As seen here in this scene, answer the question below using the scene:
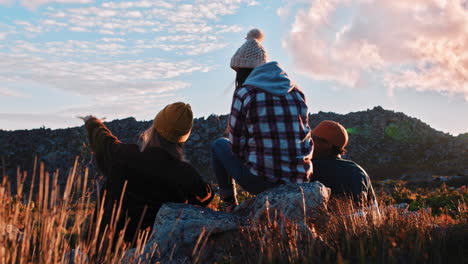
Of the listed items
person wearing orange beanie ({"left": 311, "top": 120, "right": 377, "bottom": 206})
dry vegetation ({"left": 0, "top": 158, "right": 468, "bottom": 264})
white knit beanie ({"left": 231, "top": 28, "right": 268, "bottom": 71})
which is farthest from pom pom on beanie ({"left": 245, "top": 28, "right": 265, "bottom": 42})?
dry vegetation ({"left": 0, "top": 158, "right": 468, "bottom": 264})

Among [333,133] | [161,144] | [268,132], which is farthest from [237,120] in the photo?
[333,133]

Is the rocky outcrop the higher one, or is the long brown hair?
the long brown hair

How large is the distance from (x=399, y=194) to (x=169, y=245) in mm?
9242

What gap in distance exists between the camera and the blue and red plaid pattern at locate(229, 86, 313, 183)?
402 centimetres

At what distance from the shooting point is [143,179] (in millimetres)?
3869

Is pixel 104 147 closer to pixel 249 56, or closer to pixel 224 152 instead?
pixel 224 152

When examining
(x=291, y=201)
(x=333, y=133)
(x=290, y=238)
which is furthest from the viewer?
(x=333, y=133)

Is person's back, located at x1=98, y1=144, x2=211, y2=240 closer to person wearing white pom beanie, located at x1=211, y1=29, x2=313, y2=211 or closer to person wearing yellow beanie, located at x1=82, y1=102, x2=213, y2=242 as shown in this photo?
person wearing yellow beanie, located at x1=82, y1=102, x2=213, y2=242

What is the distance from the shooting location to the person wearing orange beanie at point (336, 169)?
16.3ft

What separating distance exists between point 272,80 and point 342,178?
1.67 metres

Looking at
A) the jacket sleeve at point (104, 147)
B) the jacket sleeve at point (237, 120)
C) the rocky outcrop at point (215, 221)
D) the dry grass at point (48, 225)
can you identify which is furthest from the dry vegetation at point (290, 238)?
the jacket sleeve at point (237, 120)

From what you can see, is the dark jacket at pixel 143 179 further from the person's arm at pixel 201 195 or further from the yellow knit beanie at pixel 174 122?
the yellow knit beanie at pixel 174 122

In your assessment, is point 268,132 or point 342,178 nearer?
point 268,132

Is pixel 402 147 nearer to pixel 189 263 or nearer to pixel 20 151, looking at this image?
pixel 20 151
